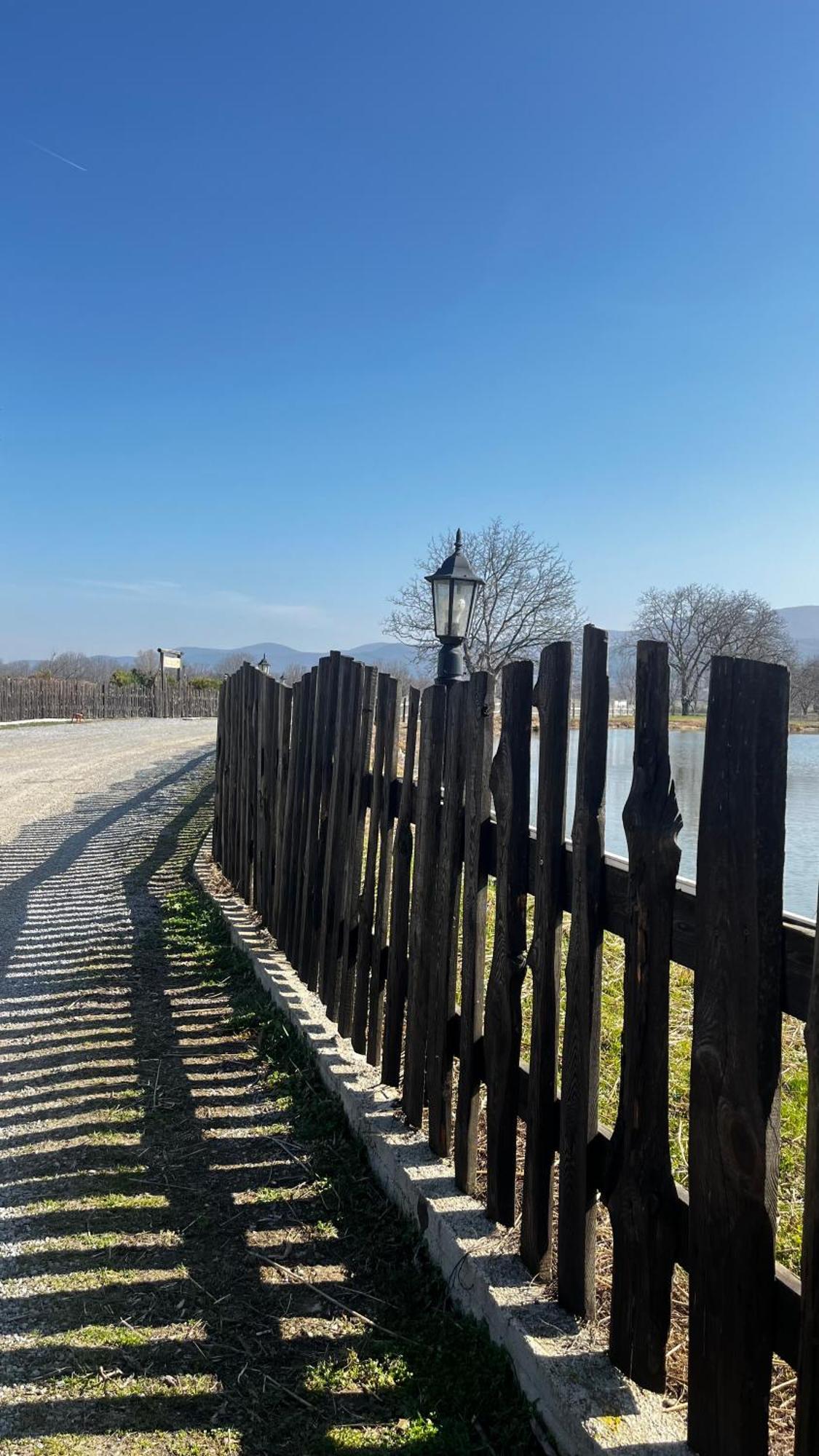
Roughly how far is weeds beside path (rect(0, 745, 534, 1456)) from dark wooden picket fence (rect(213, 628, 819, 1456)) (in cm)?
32

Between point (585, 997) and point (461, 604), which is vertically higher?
point (461, 604)

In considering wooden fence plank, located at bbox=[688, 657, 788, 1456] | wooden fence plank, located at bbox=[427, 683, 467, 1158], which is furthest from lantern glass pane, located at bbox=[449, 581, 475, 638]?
wooden fence plank, located at bbox=[688, 657, 788, 1456]

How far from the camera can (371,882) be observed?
3.53 m

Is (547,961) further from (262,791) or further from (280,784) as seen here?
(262,791)

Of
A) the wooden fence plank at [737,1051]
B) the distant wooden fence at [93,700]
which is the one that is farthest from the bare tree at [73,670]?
the wooden fence plank at [737,1051]

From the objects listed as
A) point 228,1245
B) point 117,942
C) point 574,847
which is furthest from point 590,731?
point 117,942

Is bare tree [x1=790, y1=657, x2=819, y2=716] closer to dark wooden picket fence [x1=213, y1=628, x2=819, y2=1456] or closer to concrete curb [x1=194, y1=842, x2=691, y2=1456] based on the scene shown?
dark wooden picket fence [x1=213, y1=628, x2=819, y2=1456]

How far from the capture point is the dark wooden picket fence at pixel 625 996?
145cm

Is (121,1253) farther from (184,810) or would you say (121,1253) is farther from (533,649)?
(533,649)

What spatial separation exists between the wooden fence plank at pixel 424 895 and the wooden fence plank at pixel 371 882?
461mm

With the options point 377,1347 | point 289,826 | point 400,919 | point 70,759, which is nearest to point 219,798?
point 289,826

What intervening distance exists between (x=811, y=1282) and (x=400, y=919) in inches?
77.3

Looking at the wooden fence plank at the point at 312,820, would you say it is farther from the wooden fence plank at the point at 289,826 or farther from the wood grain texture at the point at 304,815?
the wooden fence plank at the point at 289,826

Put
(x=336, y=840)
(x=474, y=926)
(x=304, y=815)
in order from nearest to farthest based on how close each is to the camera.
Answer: (x=474, y=926) → (x=336, y=840) → (x=304, y=815)
